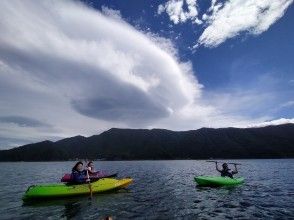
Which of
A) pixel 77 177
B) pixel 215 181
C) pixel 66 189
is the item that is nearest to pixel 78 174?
pixel 77 177

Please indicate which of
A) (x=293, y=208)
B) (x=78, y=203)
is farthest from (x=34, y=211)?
(x=293, y=208)

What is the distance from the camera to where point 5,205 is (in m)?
25.0

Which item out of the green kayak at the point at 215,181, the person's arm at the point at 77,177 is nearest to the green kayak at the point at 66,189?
the person's arm at the point at 77,177

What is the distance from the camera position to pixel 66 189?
27.3 m

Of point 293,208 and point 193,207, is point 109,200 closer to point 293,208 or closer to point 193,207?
point 193,207

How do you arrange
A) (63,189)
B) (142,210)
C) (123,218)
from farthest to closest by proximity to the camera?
1. (63,189)
2. (142,210)
3. (123,218)

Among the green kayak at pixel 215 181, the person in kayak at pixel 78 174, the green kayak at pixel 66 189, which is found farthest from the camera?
the green kayak at pixel 215 181

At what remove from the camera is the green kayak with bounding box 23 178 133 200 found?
26205mm

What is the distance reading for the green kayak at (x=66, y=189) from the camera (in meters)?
26.2

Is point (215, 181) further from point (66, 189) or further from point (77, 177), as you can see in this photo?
point (66, 189)

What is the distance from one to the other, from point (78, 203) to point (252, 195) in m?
15.6

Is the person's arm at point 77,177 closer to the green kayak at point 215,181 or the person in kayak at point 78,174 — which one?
the person in kayak at point 78,174

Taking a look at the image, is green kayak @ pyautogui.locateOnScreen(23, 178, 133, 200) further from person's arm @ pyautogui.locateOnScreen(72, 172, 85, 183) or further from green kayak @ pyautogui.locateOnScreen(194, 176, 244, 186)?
green kayak @ pyautogui.locateOnScreen(194, 176, 244, 186)

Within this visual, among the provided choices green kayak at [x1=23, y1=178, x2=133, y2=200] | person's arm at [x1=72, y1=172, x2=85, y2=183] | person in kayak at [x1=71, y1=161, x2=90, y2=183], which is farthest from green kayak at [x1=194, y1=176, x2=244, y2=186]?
person's arm at [x1=72, y1=172, x2=85, y2=183]
